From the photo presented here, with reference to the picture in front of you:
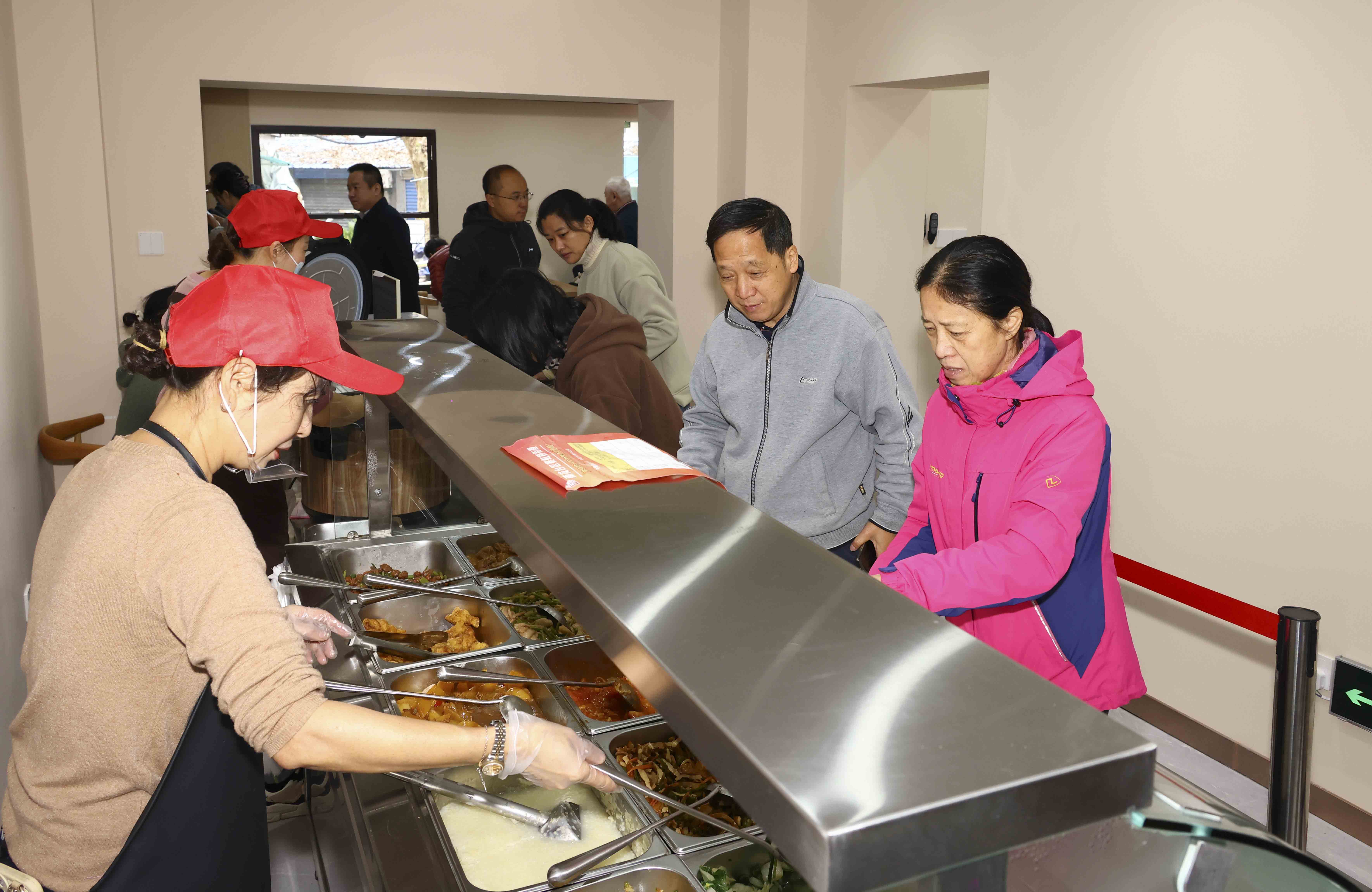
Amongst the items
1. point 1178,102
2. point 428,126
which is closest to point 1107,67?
point 1178,102

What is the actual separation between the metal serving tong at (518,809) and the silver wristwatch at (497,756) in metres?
0.49

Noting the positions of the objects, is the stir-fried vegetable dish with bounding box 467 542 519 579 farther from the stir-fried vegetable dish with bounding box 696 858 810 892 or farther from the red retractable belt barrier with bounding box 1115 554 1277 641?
the red retractable belt barrier with bounding box 1115 554 1277 641

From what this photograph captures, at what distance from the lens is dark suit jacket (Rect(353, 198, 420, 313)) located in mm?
7199

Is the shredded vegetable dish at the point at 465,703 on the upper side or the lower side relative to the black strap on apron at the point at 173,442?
lower

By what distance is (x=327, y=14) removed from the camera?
18.1ft

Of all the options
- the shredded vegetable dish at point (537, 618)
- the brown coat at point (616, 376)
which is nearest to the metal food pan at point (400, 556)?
the shredded vegetable dish at point (537, 618)

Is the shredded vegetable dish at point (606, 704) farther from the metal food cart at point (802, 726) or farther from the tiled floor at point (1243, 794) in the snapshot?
the tiled floor at point (1243, 794)

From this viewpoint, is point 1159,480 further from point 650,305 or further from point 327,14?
point 327,14

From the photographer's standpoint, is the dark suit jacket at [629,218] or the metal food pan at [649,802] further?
the dark suit jacket at [629,218]

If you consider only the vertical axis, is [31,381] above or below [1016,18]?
below

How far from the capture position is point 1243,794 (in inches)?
131

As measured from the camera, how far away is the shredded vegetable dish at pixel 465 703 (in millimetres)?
2086

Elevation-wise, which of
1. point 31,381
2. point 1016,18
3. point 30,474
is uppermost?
point 1016,18

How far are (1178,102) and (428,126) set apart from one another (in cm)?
884
